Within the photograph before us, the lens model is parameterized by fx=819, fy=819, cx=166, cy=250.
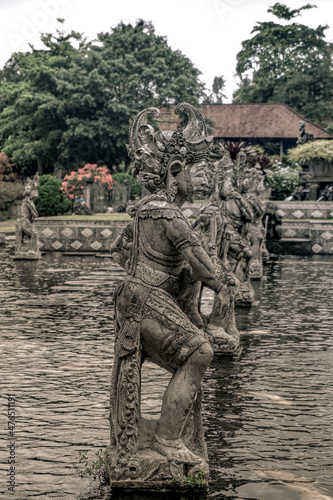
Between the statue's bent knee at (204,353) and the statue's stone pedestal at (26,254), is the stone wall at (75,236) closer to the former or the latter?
the statue's stone pedestal at (26,254)

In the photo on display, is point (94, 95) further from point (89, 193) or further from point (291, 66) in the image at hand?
point (291, 66)

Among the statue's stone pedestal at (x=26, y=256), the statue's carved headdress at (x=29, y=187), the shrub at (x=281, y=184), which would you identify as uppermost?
the shrub at (x=281, y=184)

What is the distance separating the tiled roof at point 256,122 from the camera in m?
52.3

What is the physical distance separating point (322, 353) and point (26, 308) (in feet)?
17.1

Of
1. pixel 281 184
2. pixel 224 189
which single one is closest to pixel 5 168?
pixel 281 184

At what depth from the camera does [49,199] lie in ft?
104

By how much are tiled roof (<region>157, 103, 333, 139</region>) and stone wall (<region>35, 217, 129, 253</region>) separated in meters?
27.3

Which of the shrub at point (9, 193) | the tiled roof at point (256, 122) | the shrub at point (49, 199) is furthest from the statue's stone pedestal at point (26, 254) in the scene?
the tiled roof at point (256, 122)

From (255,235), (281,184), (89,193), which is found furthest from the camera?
(89,193)

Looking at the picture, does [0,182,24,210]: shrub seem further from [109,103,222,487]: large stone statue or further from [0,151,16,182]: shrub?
[109,103,222,487]: large stone statue

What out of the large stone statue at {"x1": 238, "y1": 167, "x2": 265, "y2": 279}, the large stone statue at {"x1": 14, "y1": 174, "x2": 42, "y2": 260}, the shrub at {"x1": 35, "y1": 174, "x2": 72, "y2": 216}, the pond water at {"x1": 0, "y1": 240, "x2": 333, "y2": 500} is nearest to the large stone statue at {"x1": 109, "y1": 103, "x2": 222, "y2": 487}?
the pond water at {"x1": 0, "y1": 240, "x2": 333, "y2": 500}

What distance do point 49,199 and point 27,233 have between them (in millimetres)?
10572

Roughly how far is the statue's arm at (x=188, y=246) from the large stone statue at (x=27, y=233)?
52.7 feet

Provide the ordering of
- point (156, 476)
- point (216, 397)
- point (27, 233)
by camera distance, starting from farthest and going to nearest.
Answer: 1. point (27, 233)
2. point (216, 397)
3. point (156, 476)
